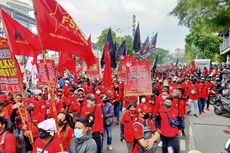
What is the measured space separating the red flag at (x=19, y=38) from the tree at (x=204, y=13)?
90.4 feet

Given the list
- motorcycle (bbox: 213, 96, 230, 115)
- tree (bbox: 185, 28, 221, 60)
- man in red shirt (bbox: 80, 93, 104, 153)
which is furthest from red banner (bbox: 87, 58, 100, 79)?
tree (bbox: 185, 28, 221, 60)

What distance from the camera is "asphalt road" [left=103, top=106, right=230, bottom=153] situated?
8.30m

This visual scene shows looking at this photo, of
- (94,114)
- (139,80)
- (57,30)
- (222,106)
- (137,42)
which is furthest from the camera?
(137,42)

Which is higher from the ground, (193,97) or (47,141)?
(47,141)

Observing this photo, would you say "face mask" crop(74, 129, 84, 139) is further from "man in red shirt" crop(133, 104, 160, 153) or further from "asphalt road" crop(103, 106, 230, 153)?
"asphalt road" crop(103, 106, 230, 153)

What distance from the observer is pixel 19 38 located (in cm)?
661

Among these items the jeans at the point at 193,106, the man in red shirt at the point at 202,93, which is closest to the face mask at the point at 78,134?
the jeans at the point at 193,106

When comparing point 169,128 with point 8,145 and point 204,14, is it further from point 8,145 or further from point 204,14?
point 204,14

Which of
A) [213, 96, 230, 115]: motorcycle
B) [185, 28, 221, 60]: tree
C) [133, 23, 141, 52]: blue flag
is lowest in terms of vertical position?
[213, 96, 230, 115]: motorcycle

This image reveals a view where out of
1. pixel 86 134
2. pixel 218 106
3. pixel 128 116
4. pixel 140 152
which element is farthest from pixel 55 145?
pixel 218 106

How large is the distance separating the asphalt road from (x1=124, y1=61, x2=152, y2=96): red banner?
5.55 feet

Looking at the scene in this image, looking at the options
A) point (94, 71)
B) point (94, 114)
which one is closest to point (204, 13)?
point (94, 71)

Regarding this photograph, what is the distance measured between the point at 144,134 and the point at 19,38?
10.6ft

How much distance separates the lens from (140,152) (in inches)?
209
